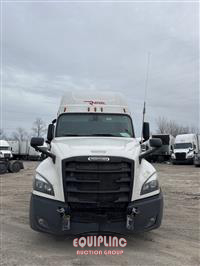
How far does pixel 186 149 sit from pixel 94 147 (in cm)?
2737

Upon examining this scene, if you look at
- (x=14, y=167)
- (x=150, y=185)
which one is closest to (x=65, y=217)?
(x=150, y=185)

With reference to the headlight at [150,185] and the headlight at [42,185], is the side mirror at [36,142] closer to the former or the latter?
the headlight at [42,185]

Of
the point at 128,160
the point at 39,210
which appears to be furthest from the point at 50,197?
the point at 128,160

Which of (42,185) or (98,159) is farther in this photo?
(42,185)

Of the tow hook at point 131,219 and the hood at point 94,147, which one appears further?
the hood at point 94,147

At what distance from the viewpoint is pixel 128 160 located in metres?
4.57

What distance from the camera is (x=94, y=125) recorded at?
21.0ft

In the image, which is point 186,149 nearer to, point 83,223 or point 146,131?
point 146,131

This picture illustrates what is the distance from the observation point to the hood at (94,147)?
4.62 meters

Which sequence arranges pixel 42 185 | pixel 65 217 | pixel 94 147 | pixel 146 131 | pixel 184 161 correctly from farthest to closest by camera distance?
pixel 184 161
pixel 146 131
pixel 94 147
pixel 42 185
pixel 65 217

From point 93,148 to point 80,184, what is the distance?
658mm

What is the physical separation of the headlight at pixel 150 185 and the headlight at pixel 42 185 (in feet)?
4.83

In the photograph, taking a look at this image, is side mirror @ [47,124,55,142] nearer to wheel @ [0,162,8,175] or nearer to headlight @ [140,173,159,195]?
headlight @ [140,173,159,195]

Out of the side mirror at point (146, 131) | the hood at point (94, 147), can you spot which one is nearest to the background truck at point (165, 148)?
the side mirror at point (146, 131)
